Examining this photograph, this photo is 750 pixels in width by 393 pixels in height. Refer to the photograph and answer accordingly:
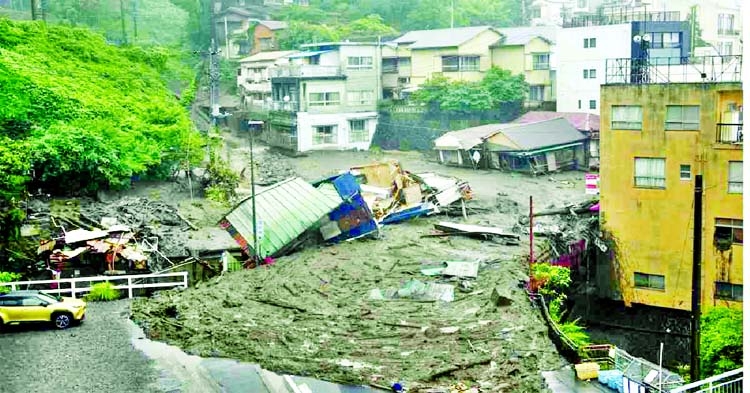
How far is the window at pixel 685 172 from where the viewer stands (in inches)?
966

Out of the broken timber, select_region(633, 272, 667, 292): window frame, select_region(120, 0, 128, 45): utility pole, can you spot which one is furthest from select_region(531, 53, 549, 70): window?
select_region(120, 0, 128, 45): utility pole

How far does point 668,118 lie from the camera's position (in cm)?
2478

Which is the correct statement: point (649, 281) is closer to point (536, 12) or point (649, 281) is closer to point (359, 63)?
point (359, 63)

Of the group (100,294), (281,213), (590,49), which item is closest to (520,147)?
(590,49)

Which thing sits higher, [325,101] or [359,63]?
[359,63]

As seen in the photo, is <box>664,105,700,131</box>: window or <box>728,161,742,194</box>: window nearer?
<box>728,161,742,194</box>: window

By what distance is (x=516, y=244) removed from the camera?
1035 inches

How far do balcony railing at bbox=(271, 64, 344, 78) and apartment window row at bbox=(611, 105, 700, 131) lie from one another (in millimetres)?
24545

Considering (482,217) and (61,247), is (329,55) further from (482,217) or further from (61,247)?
(61,247)

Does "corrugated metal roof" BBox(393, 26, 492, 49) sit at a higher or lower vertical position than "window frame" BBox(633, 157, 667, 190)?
higher

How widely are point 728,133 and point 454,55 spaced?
26.4 meters

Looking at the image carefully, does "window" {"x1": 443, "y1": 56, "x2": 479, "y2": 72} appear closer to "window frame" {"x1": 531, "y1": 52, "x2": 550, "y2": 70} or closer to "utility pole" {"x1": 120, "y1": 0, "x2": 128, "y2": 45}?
"window frame" {"x1": 531, "y1": 52, "x2": 550, "y2": 70}

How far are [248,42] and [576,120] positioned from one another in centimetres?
2807

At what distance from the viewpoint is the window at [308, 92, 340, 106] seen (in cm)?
4734
